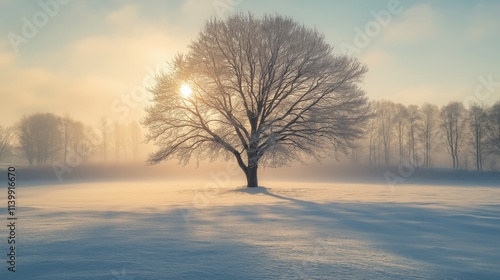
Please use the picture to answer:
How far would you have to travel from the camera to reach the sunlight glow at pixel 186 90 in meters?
19.6

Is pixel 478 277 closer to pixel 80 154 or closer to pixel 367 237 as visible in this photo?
pixel 367 237

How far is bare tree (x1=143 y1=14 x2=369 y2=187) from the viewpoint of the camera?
744 inches

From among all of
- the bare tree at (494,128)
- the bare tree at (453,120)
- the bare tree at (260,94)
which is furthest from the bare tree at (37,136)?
the bare tree at (494,128)

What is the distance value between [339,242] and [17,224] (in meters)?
7.29

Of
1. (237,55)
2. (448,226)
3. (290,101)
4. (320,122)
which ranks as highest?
(237,55)

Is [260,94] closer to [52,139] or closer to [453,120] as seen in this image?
[453,120]

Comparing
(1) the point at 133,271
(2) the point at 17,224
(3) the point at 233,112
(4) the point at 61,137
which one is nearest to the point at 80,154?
(4) the point at 61,137

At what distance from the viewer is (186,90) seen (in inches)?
775

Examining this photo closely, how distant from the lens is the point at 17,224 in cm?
714

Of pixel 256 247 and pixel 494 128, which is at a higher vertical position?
pixel 494 128

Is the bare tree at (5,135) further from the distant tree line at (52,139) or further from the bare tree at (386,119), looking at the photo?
the bare tree at (386,119)

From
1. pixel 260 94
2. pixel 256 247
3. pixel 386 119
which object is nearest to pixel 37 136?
pixel 260 94

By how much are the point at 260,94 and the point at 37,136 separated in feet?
191

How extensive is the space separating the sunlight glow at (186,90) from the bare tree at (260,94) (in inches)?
1.2
